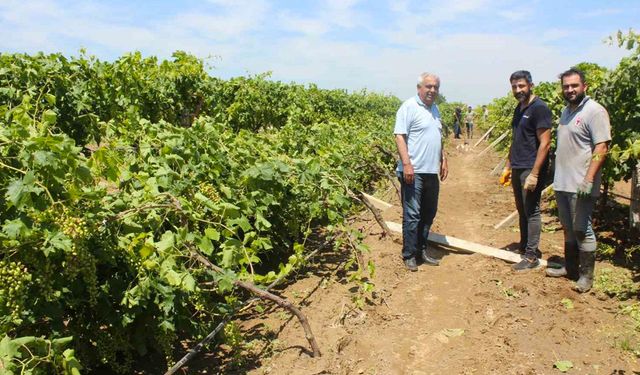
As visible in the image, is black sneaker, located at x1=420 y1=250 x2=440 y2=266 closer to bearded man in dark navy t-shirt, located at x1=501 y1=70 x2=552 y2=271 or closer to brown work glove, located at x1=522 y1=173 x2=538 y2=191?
bearded man in dark navy t-shirt, located at x1=501 y1=70 x2=552 y2=271

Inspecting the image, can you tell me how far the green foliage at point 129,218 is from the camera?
2.29 m

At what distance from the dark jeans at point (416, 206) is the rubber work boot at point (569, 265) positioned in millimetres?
1283

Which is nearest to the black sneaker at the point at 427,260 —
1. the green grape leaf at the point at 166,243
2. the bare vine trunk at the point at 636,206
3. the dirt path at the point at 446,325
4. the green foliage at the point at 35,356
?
the dirt path at the point at 446,325

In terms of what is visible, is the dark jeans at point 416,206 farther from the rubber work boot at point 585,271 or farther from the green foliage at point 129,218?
the rubber work boot at point 585,271

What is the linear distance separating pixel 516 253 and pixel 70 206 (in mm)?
4611

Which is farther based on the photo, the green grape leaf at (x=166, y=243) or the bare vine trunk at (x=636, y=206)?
the bare vine trunk at (x=636, y=206)

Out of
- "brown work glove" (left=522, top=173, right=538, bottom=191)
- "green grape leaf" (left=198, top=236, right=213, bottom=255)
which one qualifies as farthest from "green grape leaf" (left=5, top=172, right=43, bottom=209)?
"brown work glove" (left=522, top=173, right=538, bottom=191)

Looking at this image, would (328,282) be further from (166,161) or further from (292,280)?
(166,161)

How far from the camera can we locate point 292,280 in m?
4.88

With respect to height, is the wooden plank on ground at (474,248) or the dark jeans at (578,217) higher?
the dark jeans at (578,217)

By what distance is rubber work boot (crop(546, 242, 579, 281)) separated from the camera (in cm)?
455

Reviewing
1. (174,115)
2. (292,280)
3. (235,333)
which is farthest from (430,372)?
(174,115)

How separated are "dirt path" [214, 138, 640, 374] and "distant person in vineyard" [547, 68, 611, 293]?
0.48 metres

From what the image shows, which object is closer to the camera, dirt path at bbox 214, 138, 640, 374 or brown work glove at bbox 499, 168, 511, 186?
dirt path at bbox 214, 138, 640, 374
